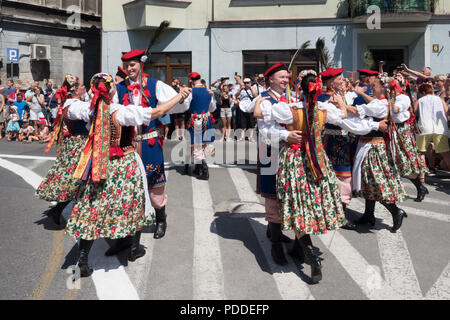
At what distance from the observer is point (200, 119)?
8.83 meters

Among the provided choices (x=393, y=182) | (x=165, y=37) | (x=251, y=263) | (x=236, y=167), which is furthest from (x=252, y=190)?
(x=165, y=37)

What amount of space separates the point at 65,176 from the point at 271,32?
14.6 metres

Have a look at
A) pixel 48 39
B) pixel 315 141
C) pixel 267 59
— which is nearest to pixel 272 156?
pixel 315 141

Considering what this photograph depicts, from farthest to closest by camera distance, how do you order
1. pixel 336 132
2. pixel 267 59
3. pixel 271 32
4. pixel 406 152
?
pixel 267 59
pixel 271 32
pixel 406 152
pixel 336 132

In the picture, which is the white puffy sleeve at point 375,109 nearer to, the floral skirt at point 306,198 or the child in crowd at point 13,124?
the floral skirt at point 306,198

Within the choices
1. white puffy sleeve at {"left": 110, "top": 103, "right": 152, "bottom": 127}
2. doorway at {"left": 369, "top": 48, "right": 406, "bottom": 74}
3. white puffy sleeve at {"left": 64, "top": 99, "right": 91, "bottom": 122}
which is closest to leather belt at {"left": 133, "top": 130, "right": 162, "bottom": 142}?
white puffy sleeve at {"left": 64, "top": 99, "right": 91, "bottom": 122}

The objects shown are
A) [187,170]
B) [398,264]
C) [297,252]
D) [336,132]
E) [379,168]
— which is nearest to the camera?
[398,264]

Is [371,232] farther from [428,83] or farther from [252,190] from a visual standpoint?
[428,83]

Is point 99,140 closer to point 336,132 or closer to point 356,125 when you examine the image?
point 356,125

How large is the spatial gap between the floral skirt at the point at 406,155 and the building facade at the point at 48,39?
17782mm

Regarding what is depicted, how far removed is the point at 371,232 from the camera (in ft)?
18.4

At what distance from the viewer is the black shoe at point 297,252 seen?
462 cm

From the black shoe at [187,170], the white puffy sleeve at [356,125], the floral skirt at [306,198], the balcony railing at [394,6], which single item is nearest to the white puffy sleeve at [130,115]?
the floral skirt at [306,198]

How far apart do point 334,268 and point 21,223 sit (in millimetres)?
4035
